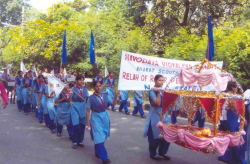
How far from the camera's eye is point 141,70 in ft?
17.1

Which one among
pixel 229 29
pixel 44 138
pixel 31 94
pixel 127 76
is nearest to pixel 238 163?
pixel 127 76

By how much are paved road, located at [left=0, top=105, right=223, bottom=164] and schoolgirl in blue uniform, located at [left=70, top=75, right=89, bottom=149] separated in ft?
0.89

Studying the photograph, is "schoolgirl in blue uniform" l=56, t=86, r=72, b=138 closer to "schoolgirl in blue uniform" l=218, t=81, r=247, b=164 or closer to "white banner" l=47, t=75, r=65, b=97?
"white banner" l=47, t=75, r=65, b=97

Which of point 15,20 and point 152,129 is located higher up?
point 15,20

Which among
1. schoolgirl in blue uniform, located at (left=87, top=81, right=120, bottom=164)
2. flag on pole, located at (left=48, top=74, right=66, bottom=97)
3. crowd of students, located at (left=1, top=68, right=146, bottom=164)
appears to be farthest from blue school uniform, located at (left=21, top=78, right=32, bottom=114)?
schoolgirl in blue uniform, located at (left=87, top=81, right=120, bottom=164)

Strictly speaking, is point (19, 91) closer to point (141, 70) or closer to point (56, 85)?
point (56, 85)

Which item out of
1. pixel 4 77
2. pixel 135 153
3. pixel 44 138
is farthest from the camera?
pixel 4 77

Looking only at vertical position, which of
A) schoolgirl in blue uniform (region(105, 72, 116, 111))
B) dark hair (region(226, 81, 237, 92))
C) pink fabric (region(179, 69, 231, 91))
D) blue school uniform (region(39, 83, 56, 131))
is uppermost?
pink fabric (region(179, 69, 231, 91))

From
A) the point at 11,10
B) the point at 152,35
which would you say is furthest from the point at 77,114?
the point at 11,10

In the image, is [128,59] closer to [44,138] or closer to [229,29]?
[44,138]

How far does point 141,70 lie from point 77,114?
1.87 m

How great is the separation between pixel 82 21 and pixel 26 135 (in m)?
15.3

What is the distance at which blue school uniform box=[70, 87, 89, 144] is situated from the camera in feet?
19.8

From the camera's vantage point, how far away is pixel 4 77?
14344mm
